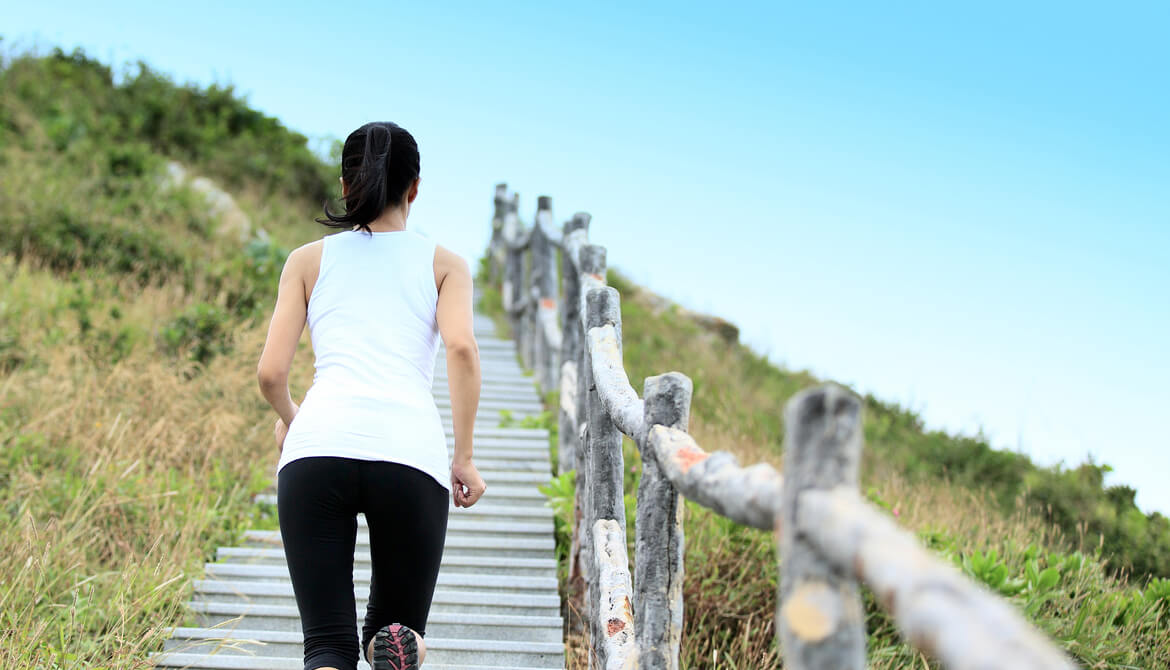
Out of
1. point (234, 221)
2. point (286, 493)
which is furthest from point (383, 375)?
point (234, 221)

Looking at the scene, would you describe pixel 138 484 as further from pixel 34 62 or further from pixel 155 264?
pixel 34 62

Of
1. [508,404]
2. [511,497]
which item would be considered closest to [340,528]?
[511,497]

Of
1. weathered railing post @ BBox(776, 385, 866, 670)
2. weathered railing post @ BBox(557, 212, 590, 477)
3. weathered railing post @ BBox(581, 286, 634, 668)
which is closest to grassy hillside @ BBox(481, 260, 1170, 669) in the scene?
weathered railing post @ BBox(557, 212, 590, 477)

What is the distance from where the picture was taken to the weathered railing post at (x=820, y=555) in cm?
122

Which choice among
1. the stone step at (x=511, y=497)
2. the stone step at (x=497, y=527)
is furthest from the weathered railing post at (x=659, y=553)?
the stone step at (x=511, y=497)

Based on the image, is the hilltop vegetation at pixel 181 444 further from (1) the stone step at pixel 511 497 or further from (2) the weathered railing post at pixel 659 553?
(2) the weathered railing post at pixel 659 553

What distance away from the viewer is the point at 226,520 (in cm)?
510

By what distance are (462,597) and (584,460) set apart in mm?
1015

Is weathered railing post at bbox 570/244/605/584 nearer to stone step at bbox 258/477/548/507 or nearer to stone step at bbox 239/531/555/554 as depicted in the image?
stone step at bbox 239/531/555/554

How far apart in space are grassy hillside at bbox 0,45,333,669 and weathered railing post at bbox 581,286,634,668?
5.56ft

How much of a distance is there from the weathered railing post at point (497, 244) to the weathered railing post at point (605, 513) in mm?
Answer: 9007

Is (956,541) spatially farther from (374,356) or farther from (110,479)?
(110,479)

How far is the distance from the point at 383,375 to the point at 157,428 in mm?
3850

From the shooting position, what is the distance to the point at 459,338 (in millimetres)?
2484
